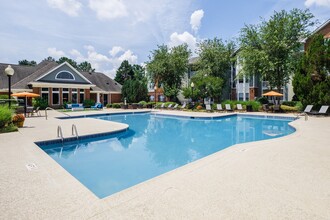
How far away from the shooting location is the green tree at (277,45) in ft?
72.8

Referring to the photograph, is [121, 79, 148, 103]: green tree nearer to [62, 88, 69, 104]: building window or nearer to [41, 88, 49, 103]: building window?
[62, 88, 69, 104]: building window

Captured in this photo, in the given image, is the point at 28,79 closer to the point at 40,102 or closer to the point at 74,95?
the point at 40,102

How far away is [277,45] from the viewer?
22.1 meters

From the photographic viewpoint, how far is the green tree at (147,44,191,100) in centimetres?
3266

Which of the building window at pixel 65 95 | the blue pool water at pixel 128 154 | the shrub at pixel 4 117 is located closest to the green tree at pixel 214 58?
the building window at pixel 65 95

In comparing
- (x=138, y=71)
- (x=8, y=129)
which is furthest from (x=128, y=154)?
(x=138, y=71)

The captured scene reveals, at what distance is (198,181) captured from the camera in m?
4.24

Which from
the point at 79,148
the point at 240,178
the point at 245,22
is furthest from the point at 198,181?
the point at 245,22

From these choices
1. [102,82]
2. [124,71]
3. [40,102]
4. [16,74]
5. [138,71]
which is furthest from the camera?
[138,71]

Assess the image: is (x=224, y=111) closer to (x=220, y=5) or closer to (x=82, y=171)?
(x=220, y=5)

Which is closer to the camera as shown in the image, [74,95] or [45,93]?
[45,93]

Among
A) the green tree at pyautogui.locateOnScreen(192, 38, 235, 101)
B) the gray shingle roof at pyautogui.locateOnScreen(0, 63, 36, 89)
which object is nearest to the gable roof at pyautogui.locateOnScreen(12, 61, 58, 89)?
the gray shingle roof at pyautogui.locateOnScreen(0, 63, 36, 89)

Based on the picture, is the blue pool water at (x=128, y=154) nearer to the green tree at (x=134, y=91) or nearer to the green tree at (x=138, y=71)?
the green tree at (x=134, y=91)

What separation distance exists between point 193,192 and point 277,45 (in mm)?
23382
